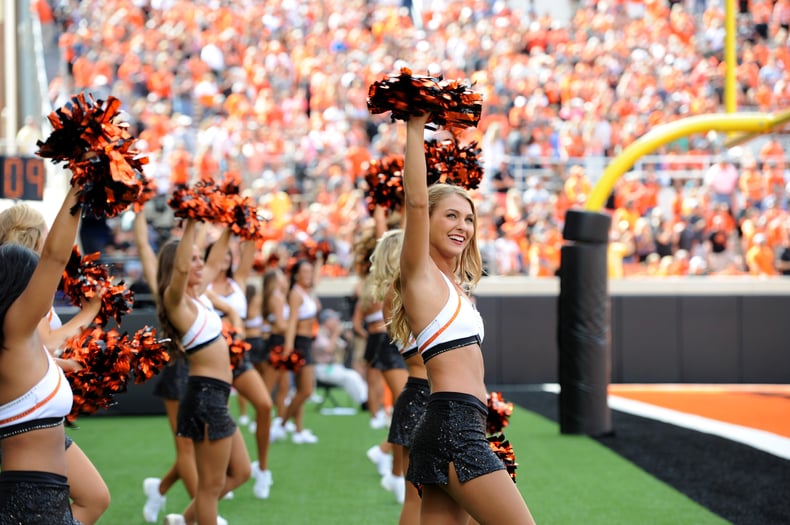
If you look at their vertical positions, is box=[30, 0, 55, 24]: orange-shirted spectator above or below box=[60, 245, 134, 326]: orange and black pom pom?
above

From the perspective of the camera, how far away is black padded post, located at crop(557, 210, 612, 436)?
29.9 ft

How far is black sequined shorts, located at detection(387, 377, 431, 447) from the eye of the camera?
192 inches

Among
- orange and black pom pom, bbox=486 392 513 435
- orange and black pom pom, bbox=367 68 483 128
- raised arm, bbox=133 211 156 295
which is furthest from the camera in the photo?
raised arm, bbox=133 211 156 295

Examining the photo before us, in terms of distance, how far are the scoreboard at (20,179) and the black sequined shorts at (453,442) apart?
22.3 feet

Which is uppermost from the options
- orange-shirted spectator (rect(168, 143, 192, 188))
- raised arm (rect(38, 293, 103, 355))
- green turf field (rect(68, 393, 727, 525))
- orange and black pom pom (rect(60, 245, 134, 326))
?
orange-shirted spectator (rect(168, 143, 192, 188))

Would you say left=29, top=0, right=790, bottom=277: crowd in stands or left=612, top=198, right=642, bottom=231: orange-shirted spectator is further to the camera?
left=612, top=198, right=642, bottom=231: orange-shirted spectator

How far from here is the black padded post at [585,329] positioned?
359 inches

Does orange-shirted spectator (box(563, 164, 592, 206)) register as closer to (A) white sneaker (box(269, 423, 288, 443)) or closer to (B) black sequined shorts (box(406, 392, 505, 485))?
(A) white sneaker (box(269, 423, 288, 443))

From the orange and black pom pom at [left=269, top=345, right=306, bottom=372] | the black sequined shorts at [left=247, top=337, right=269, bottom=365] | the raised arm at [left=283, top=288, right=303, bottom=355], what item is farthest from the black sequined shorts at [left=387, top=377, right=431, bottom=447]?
the black sequined shorts at [left=247, top=337, right=269, bottom=365]

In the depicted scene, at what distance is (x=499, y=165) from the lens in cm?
1703

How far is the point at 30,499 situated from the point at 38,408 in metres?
0.25

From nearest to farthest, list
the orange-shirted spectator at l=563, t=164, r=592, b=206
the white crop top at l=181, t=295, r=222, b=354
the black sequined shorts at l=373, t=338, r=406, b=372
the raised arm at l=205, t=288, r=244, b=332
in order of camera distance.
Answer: the white crop top at l=181, t=295, r=222, b=354 → the raised arm at l=205, t=288, r=244, b=332 → the black sequined shorts at l=373, t=338, r=406, b=372 → the orange-shirted spectator at l=563, t=164, r=592, b=206

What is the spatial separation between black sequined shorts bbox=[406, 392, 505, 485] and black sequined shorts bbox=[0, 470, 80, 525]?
1.05 metres

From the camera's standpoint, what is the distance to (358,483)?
729cm
